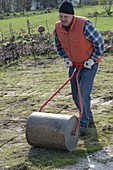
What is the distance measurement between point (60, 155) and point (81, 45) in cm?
158

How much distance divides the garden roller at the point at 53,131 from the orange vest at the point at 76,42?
0.98 metres

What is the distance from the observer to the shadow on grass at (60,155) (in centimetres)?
551

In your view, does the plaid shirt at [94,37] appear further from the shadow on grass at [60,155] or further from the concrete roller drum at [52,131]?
the shadow on grass at [60,155]

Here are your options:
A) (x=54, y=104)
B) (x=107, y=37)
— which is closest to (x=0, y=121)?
(x=54, y=104)

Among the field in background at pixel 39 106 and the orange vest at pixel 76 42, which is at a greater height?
the orange vest at pixel 76 42

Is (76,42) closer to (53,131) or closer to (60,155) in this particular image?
(53,131)

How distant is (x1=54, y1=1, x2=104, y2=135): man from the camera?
6074 mm

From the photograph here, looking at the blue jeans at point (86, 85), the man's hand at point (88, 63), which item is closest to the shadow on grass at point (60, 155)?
the blue jeans at point (86, 85)

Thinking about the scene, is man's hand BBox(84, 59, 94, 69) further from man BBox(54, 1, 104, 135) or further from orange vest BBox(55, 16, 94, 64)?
orange vest BBox(55, 16, 94, 64)

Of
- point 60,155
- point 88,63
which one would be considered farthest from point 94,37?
point 60,155

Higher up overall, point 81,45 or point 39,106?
point 81,45

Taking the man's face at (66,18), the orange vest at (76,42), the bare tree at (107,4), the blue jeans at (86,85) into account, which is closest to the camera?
the man's face at (66,18)

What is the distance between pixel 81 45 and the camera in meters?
6.21

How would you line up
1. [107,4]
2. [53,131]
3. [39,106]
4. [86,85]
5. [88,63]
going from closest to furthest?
[53,131]
[88,63]
[86,85]
[39,106]
[107,4]
